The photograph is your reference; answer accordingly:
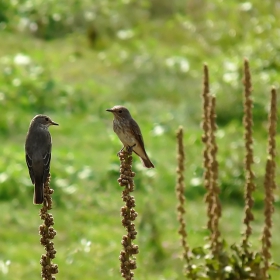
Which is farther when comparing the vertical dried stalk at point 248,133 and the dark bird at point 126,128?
the vertical dried stalk at point 248,133

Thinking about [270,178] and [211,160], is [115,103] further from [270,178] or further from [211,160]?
[270,178]

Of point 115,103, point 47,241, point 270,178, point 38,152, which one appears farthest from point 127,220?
point 115,103

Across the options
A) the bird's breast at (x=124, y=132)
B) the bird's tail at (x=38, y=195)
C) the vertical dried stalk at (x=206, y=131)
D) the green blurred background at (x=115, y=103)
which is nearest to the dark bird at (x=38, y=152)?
the bird's tail at (x=38, y=195)

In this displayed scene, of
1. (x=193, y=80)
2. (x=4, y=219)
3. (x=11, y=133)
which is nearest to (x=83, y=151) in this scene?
(x=11, y=133)

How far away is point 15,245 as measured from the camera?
887 centimetres

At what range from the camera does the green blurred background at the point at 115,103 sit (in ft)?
29.7

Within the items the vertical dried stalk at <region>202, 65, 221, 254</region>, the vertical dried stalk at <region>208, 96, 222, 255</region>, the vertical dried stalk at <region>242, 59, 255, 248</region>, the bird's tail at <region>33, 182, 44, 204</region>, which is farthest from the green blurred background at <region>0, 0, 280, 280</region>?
the bird's tail at <region>33, 182, 44, 204</region>

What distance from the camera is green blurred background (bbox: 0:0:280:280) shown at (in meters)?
9.04

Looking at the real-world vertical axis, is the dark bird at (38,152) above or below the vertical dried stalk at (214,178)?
below

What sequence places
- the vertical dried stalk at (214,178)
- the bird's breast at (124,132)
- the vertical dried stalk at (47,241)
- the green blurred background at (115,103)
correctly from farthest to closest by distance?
the green blurred background at (115,103)
the vertical dried stalk at (214,178)
the bird's breast at (124,132)
the vertical dried stalk at (47,241)

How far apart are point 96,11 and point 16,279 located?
416 inches

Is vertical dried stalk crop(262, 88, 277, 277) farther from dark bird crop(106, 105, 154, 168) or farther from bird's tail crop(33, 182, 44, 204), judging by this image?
bird's tail crop(33, 182, 44, 204)

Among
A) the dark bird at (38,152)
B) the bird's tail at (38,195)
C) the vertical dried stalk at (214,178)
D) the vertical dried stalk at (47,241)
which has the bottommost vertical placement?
the vertical dried stalk at (47,241)

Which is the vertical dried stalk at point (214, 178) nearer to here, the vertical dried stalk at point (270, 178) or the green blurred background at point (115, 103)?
the vertical dried stalk at point (270, 178)
